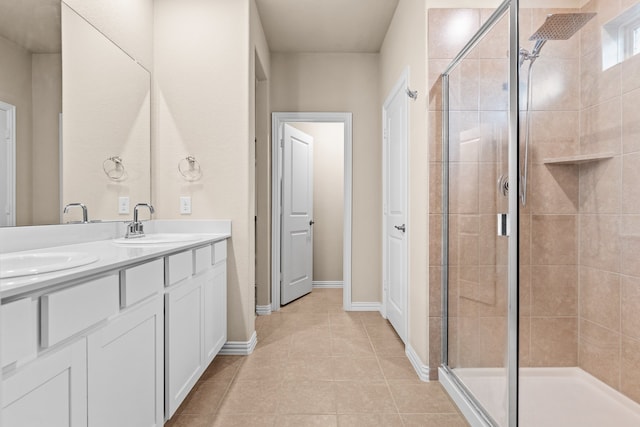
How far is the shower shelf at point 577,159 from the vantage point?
1627mm

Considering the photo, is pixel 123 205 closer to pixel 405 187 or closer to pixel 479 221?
pixel 405 187

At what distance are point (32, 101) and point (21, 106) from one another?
0.07 m

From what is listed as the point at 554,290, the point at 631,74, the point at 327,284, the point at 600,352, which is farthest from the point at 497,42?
the point at 327,284

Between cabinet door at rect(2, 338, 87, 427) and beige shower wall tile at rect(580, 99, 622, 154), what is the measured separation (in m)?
2.14

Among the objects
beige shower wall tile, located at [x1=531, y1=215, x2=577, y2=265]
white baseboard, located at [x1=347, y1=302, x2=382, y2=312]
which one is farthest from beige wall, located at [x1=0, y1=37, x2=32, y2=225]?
white baseboard, located at [x1=347, y1=302, x2=382, y2=312]

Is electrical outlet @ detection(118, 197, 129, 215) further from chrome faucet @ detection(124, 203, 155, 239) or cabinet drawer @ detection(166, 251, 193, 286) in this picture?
cabinet drawer @ detection(166, 251, 193, 286)

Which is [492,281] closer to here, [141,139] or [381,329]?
[381,329]

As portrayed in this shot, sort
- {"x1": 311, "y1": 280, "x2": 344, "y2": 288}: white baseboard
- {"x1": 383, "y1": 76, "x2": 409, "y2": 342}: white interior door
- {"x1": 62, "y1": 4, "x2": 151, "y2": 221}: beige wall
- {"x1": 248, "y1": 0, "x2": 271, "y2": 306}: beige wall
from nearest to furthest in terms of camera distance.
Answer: {"x1": 62, "y1": 4, "x2": 151, "y2": 221}: beige wall, {"x1": 383, "y1": 76, "x2": 409, "y2": 342}: white interior door, {"x1": 248, "y1": 0, "x2": 271, "y2": 306}: beige wall, {"x1": 311, "y1": 280, "x2": 344, "y2": 288}: white baseboard

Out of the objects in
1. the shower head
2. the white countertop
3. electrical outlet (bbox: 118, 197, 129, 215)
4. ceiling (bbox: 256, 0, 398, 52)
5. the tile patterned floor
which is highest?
ceiling (bbox: 256, 0, 398, 52)

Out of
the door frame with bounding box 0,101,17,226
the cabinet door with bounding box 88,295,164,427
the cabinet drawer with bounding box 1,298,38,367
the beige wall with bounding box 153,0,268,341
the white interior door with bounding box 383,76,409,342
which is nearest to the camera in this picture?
the cabinet drawer with bounding box 1,298,38,367

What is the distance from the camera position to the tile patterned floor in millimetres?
1811

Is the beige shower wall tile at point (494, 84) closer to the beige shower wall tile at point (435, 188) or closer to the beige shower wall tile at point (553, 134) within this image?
the beige shower wall tile at point (553, 134)

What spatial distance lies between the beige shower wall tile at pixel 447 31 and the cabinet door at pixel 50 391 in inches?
88.8

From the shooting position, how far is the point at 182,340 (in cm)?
178
